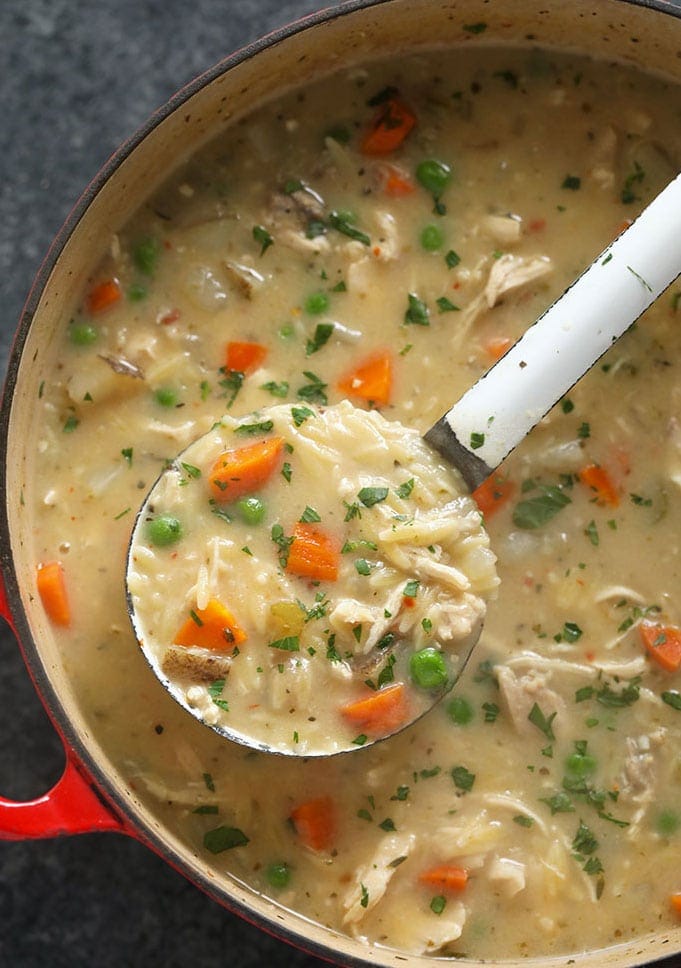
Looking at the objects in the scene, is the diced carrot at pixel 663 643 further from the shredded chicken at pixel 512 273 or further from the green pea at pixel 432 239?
the green pea at pixel 432 239

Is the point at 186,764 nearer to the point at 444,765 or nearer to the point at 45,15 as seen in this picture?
the point at 444,765

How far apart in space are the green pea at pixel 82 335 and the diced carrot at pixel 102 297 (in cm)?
6

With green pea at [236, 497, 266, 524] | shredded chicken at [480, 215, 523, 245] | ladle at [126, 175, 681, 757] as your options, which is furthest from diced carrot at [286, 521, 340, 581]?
shredded chicken at [480, 215, 523, 245]

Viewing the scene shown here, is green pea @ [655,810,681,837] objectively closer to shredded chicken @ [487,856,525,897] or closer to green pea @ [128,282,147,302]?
shredded chicken @ [487,856,525,897]

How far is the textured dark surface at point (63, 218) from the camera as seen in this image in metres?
4.18

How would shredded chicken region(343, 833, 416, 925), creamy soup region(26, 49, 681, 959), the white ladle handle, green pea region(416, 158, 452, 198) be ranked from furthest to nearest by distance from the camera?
green pea region(416, 158, 452, 198), creamy soup region(26, 49, 681, 959), shredded chicken region(343, 833, 416, 925), the white ladle handle

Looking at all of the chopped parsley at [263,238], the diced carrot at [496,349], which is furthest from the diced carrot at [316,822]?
the chopped parsley at [263,238]

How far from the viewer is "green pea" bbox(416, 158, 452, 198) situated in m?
3.91

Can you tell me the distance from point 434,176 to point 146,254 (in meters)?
0.97

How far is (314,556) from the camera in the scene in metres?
3.42

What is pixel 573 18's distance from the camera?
386cm

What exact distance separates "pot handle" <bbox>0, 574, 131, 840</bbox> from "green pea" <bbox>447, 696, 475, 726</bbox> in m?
1.06

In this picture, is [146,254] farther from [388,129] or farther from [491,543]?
[491,543]

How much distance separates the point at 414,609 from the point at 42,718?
1.56 metres
